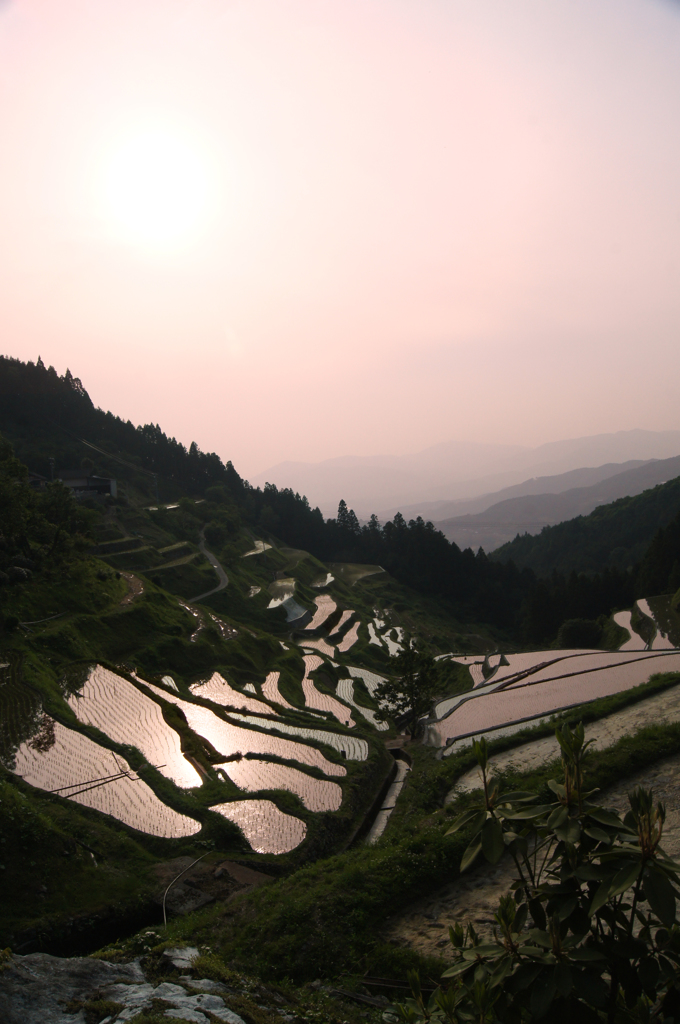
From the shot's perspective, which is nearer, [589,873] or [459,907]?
[589,873]

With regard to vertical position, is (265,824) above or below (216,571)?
below

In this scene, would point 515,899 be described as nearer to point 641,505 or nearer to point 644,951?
point 644,951

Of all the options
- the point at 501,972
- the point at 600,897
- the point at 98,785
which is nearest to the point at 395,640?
the point at 98,785

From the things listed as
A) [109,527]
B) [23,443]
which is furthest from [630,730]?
[23,443]

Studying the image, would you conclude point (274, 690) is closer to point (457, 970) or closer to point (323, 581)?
point (457, 970)

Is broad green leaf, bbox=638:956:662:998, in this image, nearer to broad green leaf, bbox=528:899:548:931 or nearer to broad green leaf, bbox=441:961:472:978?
broad green leaf, bbox=528:899:548:931

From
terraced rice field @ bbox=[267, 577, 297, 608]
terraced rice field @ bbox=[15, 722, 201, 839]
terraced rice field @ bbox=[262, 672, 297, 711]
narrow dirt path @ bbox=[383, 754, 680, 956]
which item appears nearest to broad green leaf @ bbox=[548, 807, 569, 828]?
narrow dirt path @ bbox=[383, 754, 680, 956]

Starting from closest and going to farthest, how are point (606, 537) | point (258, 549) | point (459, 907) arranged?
1. point (459, 907)
2. point (258, 549)
3. point (606, 537)
